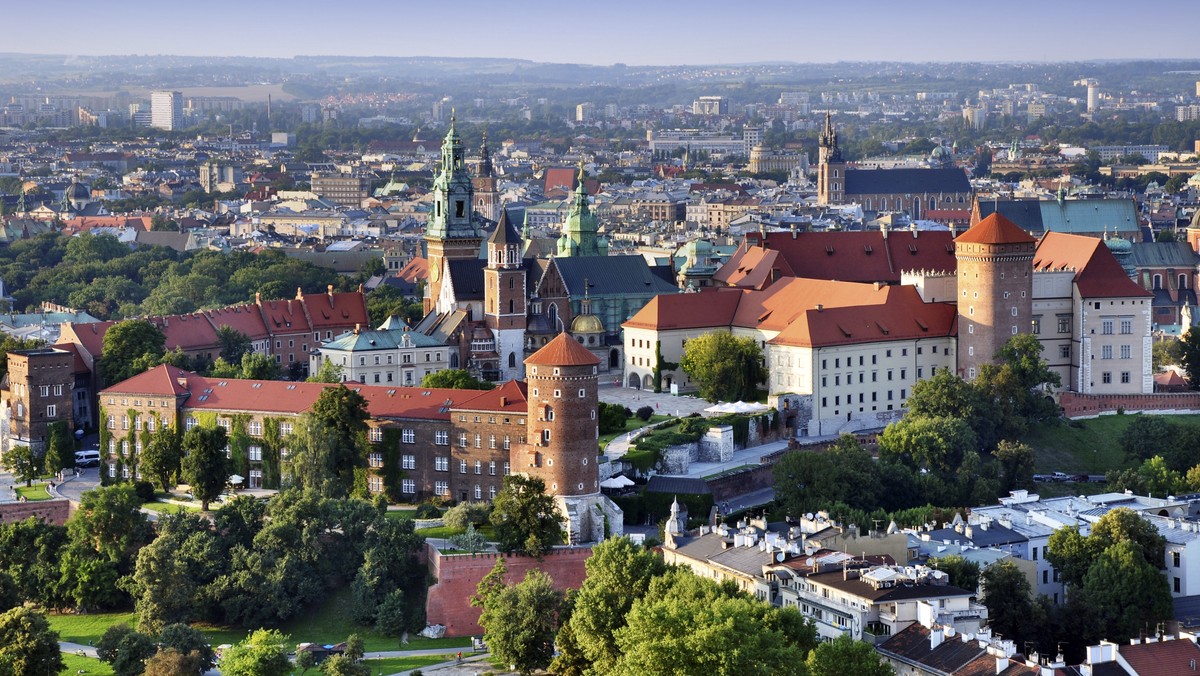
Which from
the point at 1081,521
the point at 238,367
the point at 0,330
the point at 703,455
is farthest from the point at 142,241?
the point at 1081,521

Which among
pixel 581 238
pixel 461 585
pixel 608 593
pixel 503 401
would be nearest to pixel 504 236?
pixel 581 238

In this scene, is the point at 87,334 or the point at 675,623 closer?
the point at 675,623

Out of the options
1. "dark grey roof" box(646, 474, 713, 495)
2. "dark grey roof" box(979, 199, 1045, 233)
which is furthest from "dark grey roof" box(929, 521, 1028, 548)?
"dark grey roof" box(979, 199, 1045, 233)

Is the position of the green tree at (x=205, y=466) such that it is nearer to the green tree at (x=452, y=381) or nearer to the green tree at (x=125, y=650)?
the green tree at (x=452, y=381)

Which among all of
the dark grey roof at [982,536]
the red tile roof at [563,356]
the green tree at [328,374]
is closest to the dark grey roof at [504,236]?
the green tree at [328,374]

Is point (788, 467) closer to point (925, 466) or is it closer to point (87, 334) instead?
point (925, 466)

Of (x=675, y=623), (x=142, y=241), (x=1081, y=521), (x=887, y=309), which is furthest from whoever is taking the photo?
(x=142, y=241)

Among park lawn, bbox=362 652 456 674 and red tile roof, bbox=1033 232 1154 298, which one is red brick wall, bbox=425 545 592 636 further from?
red tile roof, bbox=1033 232 1154 298
